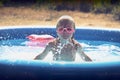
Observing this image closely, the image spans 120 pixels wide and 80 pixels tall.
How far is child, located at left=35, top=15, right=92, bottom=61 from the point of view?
366 centimetres

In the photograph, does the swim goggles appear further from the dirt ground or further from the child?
the dirt ground

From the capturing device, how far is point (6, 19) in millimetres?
9508

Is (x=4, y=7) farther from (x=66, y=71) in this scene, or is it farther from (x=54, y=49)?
(x=66, y=71)

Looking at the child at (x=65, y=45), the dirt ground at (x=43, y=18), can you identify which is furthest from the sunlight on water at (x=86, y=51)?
the dirt ground at (x=43, y=18)

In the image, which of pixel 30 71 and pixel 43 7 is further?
pixel 43 7

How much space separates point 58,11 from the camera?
10984 mm

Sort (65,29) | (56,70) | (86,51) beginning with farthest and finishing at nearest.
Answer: (86,51)
(65,29)
(56,70)

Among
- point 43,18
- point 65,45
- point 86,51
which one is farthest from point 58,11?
point 65,45

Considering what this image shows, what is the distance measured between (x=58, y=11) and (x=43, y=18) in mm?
1237

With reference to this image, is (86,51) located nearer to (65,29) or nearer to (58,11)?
(65,29)

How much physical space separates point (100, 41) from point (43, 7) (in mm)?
6231

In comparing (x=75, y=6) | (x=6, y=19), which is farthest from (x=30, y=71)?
(x=75, y=6)

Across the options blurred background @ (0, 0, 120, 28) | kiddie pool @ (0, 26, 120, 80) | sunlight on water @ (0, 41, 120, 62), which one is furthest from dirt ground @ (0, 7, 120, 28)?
kiddie pool @ (0, 26, 120, 80)

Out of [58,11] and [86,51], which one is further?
[58,11]
